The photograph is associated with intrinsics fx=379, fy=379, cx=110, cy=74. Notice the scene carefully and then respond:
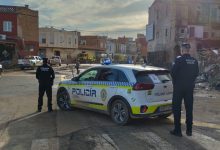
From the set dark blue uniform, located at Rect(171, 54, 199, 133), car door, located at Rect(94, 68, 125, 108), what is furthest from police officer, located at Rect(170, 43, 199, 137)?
car door, located at Rect(94, 68, 125, 108)

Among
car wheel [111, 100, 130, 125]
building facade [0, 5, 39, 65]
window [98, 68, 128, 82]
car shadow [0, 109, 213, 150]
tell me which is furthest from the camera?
building facade [0, 5, 39, 65]

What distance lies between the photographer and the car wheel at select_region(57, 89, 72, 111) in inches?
471

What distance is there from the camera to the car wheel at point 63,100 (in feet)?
39.3

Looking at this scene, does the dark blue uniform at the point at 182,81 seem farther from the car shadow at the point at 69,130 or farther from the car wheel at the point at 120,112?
the car wheel at the point at 120,112

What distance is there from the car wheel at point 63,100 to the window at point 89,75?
97cm

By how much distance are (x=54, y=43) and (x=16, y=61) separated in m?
34.0

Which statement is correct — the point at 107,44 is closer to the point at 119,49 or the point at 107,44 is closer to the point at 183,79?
the point at 119,49

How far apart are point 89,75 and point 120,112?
6.40 ft

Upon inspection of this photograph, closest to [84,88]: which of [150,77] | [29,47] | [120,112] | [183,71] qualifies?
[120,112]

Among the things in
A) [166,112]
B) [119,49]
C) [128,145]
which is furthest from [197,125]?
[119,49]

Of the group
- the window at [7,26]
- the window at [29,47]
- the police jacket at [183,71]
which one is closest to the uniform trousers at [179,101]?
the police jacket at [183,71]

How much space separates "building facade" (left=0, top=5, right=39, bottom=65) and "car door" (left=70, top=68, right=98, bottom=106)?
39.2 meters

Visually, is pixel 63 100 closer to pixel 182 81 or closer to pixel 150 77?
pixel 150 77

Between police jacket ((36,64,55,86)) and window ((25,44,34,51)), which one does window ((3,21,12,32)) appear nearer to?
window ((25,44,34,51))
